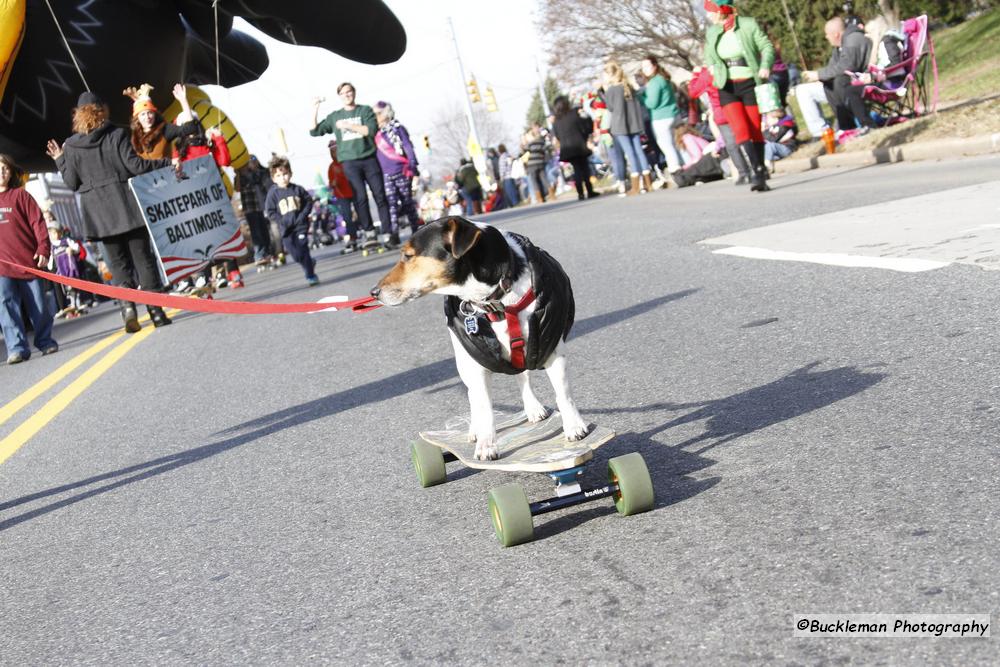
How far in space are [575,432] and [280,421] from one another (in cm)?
281

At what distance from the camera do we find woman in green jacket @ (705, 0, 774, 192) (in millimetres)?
13961

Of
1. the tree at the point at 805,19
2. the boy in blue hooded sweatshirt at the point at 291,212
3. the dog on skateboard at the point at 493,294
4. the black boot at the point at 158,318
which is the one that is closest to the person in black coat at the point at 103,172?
the black boot at the point at 158,318

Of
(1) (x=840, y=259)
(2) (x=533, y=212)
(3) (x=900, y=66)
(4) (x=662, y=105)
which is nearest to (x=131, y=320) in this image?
(1) (x=840, y=259)

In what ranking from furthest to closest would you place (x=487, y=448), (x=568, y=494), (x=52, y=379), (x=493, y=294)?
(x=52, y=379)
(x=487, y=448)
(x=493, y=294)
(x=568, y=494)

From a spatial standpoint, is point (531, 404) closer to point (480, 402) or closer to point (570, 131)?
point (480, 402)

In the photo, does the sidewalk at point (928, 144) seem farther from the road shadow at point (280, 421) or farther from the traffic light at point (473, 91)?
the traffic light at point (473, 91)

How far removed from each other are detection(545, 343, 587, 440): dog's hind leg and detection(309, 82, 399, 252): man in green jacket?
13287mm

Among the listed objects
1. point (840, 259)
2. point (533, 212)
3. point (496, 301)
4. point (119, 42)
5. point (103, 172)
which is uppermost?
point (119, 42)

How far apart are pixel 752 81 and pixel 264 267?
39.2ft

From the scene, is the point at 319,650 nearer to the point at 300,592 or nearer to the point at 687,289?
the point at 300,592

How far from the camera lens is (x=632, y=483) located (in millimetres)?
3604

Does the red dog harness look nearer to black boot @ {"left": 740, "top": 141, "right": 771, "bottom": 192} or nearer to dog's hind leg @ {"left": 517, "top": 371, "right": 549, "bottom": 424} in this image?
dog's hind leg @ {"left": 517, "top": 371, "right": 549, "bottom": 424}

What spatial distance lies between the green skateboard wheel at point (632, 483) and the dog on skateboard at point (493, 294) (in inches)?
16.1

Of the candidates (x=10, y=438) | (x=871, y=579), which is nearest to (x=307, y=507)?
(x=871, y=579)
